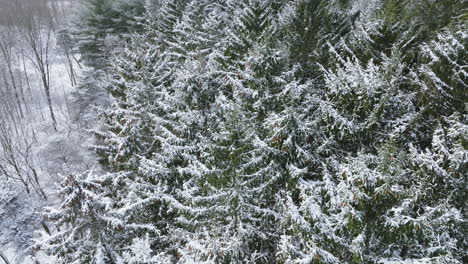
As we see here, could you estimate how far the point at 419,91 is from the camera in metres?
9.30

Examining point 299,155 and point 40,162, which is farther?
point 40,162

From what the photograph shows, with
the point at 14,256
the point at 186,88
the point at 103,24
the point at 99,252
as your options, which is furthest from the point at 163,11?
the point at 14,256

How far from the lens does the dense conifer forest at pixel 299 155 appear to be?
23.6ft

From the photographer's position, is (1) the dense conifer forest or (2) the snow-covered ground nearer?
(1) the dense conifer forest

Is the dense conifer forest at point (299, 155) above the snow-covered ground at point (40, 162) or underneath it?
above

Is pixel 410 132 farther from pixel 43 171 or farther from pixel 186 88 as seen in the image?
pixel 43 171

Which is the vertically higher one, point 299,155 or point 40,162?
point 299,155

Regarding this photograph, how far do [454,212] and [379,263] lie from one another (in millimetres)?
1813

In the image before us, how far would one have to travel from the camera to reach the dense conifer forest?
7.20 metres

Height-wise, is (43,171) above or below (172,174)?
below

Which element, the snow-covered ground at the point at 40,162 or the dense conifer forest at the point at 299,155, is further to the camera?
the snow-covered ground at the point at 40,162

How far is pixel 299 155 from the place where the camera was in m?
9.58

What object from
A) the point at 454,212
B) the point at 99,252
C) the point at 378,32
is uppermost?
the point at 378,32

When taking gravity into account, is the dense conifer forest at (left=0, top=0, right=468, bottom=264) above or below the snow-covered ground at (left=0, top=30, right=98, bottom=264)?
above
